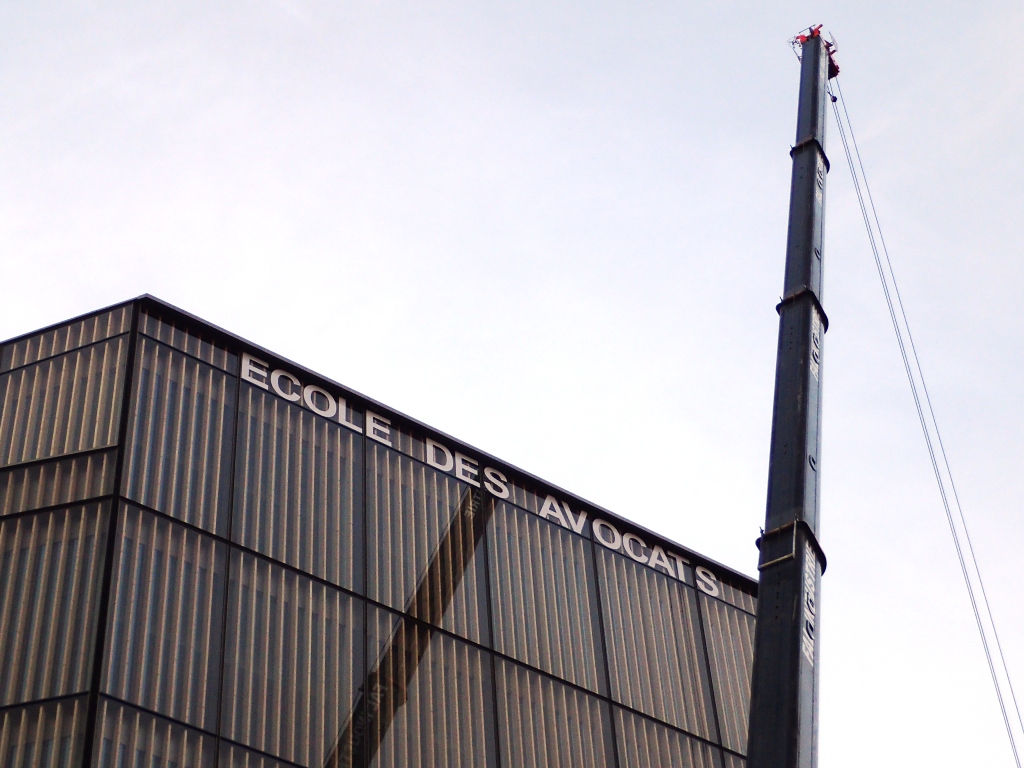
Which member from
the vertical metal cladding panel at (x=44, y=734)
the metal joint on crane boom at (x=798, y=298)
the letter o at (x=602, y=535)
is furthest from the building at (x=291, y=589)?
the metal joint on crane boom at (x=798, y=298)

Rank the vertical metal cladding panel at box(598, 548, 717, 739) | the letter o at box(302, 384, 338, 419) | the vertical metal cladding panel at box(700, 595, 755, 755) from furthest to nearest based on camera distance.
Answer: the vertical metal cladding panel at box(700, 595, 755, 755) → the vertical metal cladding panel at box(598, 548, 717, 739) → the letter o at box(302, 384, 338, 419)

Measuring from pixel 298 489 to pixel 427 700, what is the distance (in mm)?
4359

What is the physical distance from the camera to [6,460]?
24.9 m

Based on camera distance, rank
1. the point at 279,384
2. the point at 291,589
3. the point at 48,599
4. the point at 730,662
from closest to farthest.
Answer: the point at 48,599 < the point at 291,589 < the point at 279,384 < the point at 730,662

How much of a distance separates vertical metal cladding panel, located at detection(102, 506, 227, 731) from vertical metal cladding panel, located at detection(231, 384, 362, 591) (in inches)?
44.3

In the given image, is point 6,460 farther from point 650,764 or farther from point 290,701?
point 650,764

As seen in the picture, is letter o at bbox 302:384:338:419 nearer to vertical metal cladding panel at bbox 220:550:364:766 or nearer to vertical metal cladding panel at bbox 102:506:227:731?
vertical metal cladding panel at bbox 220:550:364:766

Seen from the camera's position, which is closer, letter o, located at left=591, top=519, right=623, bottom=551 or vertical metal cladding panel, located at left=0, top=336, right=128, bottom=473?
vertical metal cladding panel, located at left=0, top=336, right=128, bottom=473

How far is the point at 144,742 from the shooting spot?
21578 millimetres

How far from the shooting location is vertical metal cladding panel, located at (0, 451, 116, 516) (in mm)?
23781

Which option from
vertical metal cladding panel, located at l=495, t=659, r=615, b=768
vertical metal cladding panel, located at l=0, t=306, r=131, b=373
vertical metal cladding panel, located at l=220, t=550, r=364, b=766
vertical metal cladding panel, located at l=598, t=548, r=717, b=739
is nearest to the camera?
vertical metal cladding panel, located at l=220, t=550, r=364, b=766

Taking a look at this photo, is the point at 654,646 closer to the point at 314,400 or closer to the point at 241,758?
the point at 314,400

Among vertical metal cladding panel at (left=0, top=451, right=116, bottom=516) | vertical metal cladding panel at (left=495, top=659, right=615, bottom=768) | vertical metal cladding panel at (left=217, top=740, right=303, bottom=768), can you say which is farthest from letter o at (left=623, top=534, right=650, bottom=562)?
vertical metal cladding panel at (left=0, top=451, right=116, bottom=516)

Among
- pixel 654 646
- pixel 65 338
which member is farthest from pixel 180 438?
pixel 654 646
